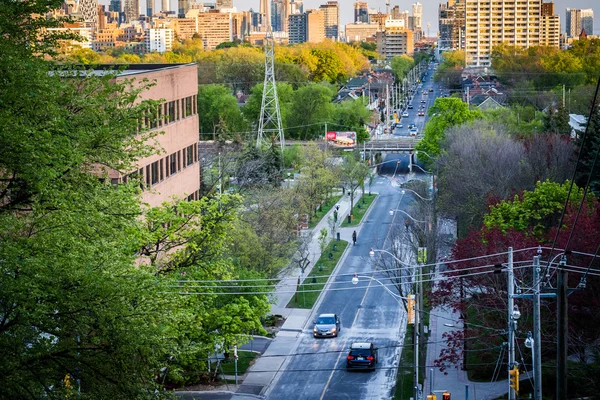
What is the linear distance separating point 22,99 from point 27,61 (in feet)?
2.49

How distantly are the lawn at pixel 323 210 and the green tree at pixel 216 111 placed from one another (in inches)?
1314

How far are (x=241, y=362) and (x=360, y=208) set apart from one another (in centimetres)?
3936

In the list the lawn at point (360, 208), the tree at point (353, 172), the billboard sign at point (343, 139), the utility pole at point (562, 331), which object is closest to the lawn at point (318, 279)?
the lawn at point (360, 208)

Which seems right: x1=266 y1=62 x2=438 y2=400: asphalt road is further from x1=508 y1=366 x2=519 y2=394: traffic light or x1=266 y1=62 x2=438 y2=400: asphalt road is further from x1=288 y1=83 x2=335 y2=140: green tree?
x1=288 y1=83 x2=335 y2=140: green tree

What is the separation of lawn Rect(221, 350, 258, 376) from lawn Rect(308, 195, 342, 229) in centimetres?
2863

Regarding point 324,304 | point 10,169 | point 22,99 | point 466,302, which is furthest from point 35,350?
point 324,304

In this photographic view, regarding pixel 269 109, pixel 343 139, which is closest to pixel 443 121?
pixel 269 109

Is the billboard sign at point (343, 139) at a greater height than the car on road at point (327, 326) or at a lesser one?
greater

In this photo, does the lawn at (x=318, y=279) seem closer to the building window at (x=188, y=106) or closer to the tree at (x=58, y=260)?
the building window at (x=188, y=106)

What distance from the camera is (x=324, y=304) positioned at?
47.3 meters

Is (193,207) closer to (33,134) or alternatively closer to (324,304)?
(33,134)

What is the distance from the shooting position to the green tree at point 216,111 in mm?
115000

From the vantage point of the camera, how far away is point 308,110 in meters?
117

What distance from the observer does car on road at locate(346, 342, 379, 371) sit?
120ft
